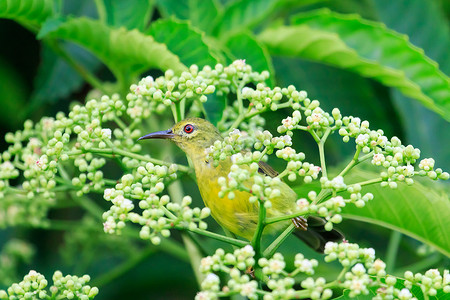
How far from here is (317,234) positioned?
254cm

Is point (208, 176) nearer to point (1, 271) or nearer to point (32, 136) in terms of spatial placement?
point (32, 136)

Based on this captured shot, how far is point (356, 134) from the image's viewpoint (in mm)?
1774

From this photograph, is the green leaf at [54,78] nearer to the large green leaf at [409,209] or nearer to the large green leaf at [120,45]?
the large green leaf at [120,45]

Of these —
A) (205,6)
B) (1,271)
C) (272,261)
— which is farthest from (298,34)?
(1,271)

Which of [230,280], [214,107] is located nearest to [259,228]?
[230,280]

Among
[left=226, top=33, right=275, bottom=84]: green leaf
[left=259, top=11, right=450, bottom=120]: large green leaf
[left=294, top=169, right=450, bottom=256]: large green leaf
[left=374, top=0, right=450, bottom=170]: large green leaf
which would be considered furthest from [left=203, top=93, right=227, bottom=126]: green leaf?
[left=374, top=0, right=450, bottom=170]: large green leaf

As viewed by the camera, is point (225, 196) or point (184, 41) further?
point (184, 41)

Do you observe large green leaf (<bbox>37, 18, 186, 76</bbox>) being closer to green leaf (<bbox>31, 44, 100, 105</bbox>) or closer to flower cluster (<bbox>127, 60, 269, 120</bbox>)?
flower cluster (<bbox>127, 60, 269, 120</bbox>)

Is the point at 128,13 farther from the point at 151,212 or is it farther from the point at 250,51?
the point at 151,212

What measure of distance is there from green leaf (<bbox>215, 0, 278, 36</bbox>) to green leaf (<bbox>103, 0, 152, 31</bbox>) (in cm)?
38

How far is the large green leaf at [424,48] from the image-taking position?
319 centimetres

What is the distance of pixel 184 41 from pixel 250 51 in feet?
1.19

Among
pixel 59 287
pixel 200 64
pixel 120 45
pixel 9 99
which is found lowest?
pixel 59 287

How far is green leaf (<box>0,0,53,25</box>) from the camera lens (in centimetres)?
221
